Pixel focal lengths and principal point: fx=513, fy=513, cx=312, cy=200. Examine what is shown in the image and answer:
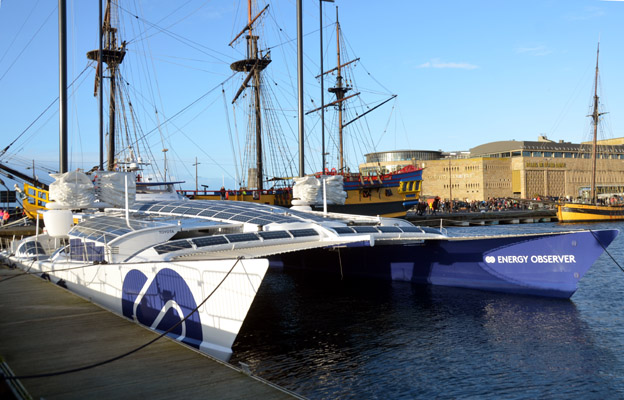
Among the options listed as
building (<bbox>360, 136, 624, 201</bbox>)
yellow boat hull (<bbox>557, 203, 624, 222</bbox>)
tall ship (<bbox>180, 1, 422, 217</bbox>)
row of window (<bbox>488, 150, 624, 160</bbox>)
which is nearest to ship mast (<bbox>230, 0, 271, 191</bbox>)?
tall ship (<bbox>180, 1, 422, 217</bbox>)

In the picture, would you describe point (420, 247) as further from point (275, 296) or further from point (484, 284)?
point (275, 296)

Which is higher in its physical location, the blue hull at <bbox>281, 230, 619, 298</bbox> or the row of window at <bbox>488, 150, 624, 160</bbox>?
the row of window at <bbox>488, 150, 624, 160</bbox>

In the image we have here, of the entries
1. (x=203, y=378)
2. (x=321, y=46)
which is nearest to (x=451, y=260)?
(x=203, y=378)

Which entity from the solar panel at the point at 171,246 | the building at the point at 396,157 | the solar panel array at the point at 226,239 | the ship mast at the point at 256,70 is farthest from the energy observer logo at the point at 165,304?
the building at the point at 396,157

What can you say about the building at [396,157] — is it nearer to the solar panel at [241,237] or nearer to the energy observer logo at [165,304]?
the solar panel at [241,237]

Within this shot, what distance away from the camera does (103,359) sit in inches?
355

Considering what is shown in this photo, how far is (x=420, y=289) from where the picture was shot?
20.7 metres

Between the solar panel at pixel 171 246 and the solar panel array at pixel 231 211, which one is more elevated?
the solar panel array at pixel 231 211

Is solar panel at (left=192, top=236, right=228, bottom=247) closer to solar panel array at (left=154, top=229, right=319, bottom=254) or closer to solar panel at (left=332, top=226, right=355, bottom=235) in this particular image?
solar panel array at (left=154, top=229, right=319, bottom=254)

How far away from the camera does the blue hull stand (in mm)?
17438

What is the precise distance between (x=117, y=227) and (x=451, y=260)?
12.6m

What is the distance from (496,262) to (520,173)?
11253 centimetres

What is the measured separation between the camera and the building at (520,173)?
122438 mm

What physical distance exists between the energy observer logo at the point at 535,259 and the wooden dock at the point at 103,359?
43.5 feet
